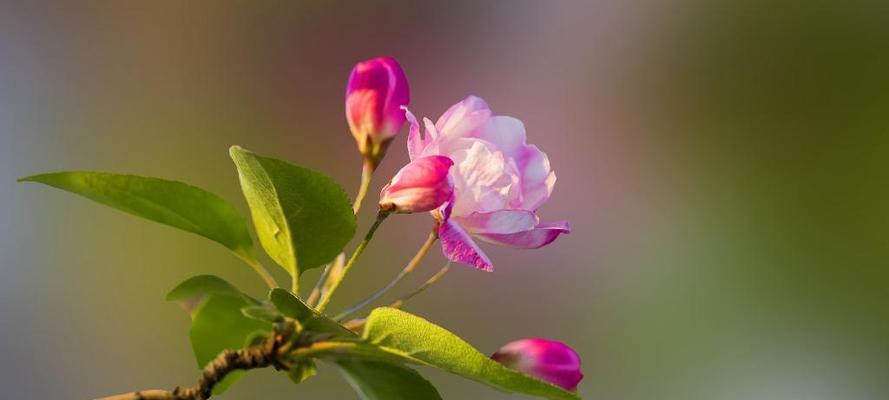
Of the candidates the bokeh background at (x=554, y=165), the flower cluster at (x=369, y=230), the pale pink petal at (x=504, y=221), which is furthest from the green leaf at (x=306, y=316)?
the bokeh background at (x=554, y=165)

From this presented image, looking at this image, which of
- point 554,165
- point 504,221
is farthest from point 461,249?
point 554,165

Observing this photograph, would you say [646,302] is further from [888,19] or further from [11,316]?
[11,316]

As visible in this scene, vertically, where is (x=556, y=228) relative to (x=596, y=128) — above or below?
below

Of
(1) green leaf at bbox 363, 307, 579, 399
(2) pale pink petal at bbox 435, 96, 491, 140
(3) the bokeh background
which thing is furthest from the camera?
(3) the bokeh background

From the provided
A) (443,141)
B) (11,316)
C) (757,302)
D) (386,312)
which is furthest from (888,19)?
(11,316)

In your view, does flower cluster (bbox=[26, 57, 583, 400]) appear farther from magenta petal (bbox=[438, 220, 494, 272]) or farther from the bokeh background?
the bokeh background

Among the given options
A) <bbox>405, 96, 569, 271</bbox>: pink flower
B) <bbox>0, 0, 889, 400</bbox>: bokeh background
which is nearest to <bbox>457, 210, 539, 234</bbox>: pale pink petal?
<bbox>405, 96, 569, 271</bbox>: pink flower

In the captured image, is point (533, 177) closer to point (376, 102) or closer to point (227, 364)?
point (376, 102)
